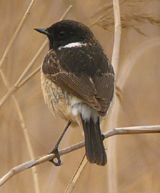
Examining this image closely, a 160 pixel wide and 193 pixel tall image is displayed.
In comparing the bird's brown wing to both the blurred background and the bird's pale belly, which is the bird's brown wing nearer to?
the bird's pale belly

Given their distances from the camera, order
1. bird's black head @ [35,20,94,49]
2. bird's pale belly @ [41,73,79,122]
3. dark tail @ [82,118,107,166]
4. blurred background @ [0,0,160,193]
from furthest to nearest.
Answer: blurred background @ [0,0,160,193] → bird's black head @ [35,20,94,49] → bird's pale belly @ [41,73,79,122] → dark tail @ [82,118,107,166]

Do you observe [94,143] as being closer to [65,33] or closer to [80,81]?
[80,81]

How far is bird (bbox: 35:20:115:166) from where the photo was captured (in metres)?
2.51

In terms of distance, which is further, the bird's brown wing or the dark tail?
the bird's brown wing

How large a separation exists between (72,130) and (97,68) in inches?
31.6

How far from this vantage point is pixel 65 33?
10.8 ft

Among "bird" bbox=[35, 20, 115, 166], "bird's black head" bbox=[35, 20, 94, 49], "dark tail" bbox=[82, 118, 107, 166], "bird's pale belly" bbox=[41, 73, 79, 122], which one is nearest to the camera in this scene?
"dark tail" bbox=[82, 118, 107, 166]

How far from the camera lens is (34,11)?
149 inches

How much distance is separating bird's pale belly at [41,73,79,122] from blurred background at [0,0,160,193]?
529 millimetres

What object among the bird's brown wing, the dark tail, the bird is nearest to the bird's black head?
the bird

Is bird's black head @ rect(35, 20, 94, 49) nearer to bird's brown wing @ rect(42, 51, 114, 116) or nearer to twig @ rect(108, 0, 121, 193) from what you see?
bird's brown wing @ rect(42, 51, 114, 116)

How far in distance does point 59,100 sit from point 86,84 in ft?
0.83

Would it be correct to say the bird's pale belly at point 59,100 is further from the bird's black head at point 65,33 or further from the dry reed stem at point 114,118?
the bird's black head at point 65,33

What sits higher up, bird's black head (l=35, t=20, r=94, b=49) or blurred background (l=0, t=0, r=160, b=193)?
bird's black head (l=35, t=20, r=94, b=49)
